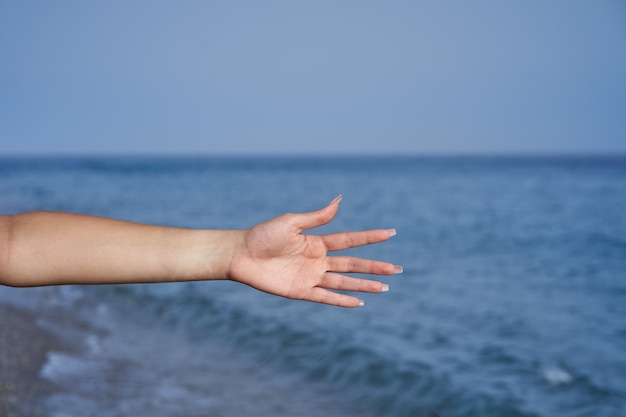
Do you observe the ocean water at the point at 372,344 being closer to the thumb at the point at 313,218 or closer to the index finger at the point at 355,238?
the index finger at the point at 355,238

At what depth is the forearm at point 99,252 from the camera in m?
2.26

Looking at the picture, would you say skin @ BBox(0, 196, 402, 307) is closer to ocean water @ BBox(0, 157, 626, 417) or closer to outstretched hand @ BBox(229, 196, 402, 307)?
outstretched hand @ BBox(229, 196, 402, 307)

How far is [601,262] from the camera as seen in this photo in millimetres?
13445

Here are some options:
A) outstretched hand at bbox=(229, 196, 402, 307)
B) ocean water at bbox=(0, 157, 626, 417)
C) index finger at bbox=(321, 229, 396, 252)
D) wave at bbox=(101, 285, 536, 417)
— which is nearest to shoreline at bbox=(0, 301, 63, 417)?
ocean water at bbox=(0, 157, 626, 417)

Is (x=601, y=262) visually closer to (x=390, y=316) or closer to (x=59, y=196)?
(x=390, y=316)

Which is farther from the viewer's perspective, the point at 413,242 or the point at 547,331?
the point at 413,242

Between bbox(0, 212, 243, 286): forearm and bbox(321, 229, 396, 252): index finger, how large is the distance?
1.07 feet

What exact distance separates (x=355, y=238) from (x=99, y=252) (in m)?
0.83

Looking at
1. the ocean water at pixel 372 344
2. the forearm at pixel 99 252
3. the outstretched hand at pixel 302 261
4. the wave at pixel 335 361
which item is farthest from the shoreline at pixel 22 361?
the outstretched hand at pixel 302 261

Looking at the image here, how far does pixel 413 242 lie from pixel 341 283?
13133 mm

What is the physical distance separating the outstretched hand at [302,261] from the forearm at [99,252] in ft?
0.26

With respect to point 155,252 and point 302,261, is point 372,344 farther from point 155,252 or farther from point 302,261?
point 155,252

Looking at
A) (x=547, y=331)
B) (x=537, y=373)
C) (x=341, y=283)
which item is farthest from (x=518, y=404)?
(x=341, y=283)

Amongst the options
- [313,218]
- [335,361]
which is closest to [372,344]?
[335,361]
